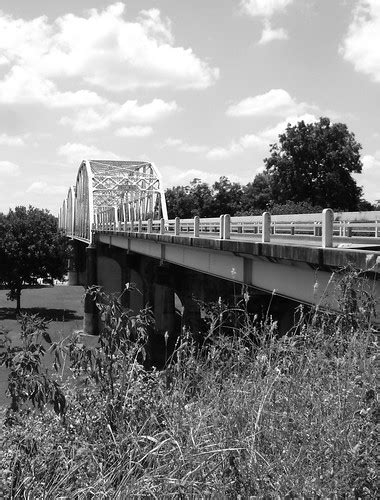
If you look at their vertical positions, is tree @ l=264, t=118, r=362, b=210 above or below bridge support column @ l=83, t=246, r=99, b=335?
above

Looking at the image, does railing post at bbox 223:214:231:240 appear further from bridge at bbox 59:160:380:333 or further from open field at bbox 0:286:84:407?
open field at bbox 0:286:84:407

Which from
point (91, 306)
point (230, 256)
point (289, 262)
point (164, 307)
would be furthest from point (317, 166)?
point (289, 262)

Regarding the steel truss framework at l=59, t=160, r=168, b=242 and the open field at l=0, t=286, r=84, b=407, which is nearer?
the open field at l=0, t=286, r=84, b=407

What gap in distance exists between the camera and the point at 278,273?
43.6 feet

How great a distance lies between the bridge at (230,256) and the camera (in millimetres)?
10438

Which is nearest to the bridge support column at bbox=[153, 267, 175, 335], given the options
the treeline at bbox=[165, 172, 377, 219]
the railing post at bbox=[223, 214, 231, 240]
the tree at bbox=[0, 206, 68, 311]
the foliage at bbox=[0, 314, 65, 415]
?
the railing post at bbox=[223, 214, 231, 240]

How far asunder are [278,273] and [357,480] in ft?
32.2

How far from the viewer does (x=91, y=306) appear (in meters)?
48.5

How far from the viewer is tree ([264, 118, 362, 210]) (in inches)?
2494

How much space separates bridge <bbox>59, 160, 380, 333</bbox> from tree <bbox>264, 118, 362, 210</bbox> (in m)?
15.4

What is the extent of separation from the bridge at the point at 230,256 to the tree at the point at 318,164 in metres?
15.4

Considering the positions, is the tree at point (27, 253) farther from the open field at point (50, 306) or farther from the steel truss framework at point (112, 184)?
the steel truss framework at point (112, 184)

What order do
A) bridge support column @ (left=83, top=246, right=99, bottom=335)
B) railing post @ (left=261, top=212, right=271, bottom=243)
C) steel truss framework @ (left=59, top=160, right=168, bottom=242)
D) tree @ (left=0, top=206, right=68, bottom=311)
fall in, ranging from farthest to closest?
1. steel truss framework @ (left=59, top=160, right=168, bottom=242)
2. tree @ (left=0, top=206, right=68, bottom=311)
3. bridge support column @ (left=83, top=246, right=99, bottom=335)
4. railing post @ (left=261, top=212, right=271, bottom=243)

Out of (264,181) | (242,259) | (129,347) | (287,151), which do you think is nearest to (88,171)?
(264,181)
